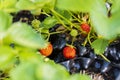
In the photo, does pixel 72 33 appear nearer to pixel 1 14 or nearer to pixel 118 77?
pixel 118 77

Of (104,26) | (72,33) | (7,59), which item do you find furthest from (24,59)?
(72,33)

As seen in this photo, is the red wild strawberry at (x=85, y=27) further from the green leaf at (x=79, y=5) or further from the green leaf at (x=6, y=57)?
the green leaf at (x=6, y=57)

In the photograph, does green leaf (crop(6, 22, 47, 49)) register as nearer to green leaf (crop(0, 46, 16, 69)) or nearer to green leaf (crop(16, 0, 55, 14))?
green leaf (crop(0, 46, 16, 69))

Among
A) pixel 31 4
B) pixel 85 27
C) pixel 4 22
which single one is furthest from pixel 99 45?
pixel 4 22

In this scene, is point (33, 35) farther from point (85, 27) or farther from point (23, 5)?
point (85, 27)

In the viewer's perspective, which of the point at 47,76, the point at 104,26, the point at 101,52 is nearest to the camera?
the point at 47,76

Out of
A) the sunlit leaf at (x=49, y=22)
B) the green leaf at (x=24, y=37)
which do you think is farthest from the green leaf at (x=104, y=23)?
the sunlit leaf at (x=49, y=22)
